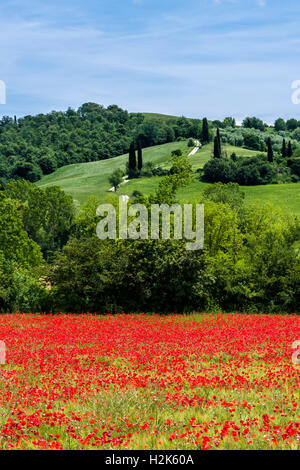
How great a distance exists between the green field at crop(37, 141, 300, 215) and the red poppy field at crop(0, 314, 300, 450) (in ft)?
255

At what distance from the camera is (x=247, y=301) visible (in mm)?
33562

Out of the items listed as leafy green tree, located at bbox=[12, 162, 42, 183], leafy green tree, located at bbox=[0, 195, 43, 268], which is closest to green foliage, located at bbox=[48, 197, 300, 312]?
leafy green tree, located at bbox=[0, 195, 43, 268]

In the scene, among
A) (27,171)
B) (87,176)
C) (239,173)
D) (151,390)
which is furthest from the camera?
(87,176)

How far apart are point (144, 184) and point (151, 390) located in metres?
130

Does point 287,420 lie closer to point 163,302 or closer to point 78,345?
point 78,345

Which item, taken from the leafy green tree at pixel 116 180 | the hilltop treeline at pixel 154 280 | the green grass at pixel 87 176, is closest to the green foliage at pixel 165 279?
the hilltop treeline at pixel 154 280

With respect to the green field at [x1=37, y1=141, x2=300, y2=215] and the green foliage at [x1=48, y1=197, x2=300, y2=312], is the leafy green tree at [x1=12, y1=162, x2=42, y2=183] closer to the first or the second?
the green field at [x1=37, y1=141, x2=300, y2=215]

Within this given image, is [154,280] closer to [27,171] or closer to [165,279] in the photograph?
[165,279]

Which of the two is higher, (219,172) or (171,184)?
(219,172)

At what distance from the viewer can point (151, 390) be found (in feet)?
38.9

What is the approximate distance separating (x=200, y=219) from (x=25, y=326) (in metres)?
31.1

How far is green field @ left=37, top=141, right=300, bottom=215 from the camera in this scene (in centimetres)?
12000

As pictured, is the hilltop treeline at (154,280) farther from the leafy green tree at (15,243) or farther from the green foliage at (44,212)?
the green foliage at (44,212)

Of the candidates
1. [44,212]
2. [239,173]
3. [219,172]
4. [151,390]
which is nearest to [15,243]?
[151,390]
